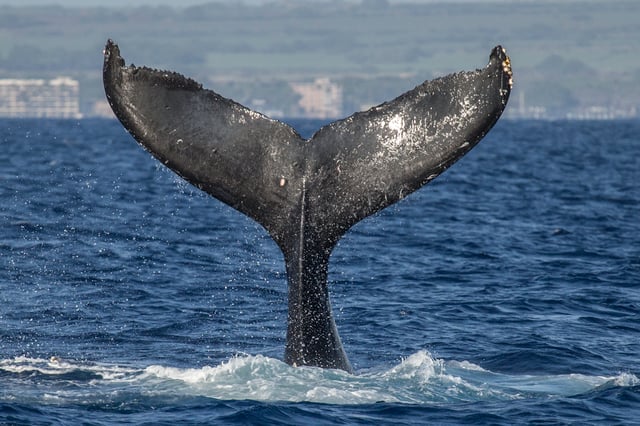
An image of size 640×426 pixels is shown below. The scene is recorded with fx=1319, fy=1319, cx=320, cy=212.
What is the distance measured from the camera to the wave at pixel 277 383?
9227 mm

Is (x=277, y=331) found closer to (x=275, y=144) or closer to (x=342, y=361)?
(x=342, y=361)

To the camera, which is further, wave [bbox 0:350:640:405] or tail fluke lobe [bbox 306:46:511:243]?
wave [bbox 0:350:640:405]

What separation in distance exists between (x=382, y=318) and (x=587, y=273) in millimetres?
4802

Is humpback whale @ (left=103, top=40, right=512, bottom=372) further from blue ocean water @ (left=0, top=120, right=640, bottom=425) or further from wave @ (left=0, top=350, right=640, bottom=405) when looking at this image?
blue ocean water @ (left=0, top=120, right=640, bottom=425)

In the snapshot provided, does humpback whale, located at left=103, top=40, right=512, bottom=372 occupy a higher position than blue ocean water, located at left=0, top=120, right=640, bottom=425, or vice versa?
humpback whale, located at left=103, top=40, right=512, bottom=372

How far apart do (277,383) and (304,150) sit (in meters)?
1.79

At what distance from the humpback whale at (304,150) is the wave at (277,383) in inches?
23.6

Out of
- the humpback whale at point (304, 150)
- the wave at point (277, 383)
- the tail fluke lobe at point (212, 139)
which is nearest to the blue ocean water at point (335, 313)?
the wave at point (277, 383)

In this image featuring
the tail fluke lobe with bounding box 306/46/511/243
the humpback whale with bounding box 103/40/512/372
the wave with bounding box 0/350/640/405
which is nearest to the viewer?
the tail fluke lobe with bounding box 306/46/511/243

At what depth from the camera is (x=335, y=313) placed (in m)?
13.5

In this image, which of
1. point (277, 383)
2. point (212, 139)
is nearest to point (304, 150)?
point (212, 139)

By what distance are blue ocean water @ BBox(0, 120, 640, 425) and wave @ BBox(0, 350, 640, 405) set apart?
0.02 meters

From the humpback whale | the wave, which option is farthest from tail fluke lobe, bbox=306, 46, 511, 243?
the wave

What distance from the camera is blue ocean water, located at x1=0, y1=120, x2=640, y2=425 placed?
30.3ft
